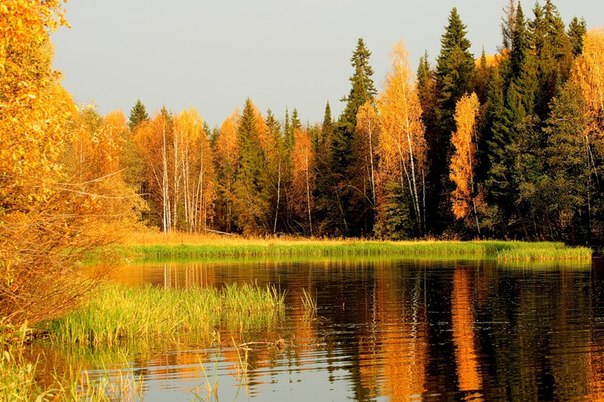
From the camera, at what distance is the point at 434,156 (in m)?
71.3

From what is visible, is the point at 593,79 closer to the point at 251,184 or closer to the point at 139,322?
the point at 251,184

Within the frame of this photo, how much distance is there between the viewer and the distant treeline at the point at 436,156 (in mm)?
56625

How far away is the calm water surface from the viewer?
13812mm

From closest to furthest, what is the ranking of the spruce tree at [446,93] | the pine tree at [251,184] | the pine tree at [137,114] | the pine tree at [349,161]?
the spruce tree at [446,93] → the pine tree at [349,161] → the pine tree at [251,184] → the pine tree at [137,114]

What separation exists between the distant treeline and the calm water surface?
2433 centimetres

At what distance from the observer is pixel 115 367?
52.0 feet

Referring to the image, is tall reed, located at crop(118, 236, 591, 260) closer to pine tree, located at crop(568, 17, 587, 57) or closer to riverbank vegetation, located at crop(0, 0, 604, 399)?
riverbank vegetation, located at crop(0, 0, 604, 399)

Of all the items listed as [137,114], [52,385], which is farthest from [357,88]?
[52,385]

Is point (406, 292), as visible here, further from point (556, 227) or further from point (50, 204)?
point (556, 227)

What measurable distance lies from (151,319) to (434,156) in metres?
54.4

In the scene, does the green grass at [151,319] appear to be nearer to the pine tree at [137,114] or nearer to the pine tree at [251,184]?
the pine tree at [251,184]

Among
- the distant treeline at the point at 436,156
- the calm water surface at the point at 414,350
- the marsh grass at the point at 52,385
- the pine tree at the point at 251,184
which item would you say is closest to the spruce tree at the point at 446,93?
the distant treeline at the point at 436,156

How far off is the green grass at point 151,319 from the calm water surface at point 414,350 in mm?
1146

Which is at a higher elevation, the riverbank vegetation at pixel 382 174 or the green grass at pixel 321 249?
the riverbank vegetation at pixel 382 174
